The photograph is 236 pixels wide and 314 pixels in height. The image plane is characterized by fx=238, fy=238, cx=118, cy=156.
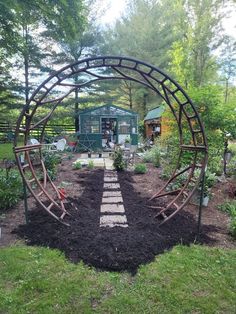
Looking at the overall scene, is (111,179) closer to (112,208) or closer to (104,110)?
(112,208)

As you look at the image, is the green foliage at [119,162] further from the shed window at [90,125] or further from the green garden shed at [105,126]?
the shed window at [90,125]

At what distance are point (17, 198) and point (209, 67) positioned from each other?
15549 mm

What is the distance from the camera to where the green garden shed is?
14.3 m

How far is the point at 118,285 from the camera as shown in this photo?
235 cm

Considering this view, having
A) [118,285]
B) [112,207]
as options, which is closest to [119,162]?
[112,207]

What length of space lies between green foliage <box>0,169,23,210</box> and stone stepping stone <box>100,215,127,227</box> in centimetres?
177

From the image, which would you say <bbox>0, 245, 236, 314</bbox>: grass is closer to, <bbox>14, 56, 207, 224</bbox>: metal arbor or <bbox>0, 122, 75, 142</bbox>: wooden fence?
<bbox>14, 56, 207, 224</bbox>: metal arbor

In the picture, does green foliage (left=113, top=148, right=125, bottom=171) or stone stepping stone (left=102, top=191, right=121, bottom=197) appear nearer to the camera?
stone stepping stone (left=102, top=191, right=121, bottom=197)

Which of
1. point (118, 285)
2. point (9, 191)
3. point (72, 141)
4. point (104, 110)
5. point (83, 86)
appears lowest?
point (118, 285)

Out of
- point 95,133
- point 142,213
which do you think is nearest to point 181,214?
point 142,213

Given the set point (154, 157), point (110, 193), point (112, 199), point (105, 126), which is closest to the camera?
point (112, 199)

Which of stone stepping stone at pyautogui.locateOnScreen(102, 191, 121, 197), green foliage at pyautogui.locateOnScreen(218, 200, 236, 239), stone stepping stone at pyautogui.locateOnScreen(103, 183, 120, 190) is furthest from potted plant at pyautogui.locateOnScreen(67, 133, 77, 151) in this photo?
green foliage at pyautogui.locateOnScreen(218, 200, 236, 239)

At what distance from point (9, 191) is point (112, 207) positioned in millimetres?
1976

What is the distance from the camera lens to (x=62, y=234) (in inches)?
130
